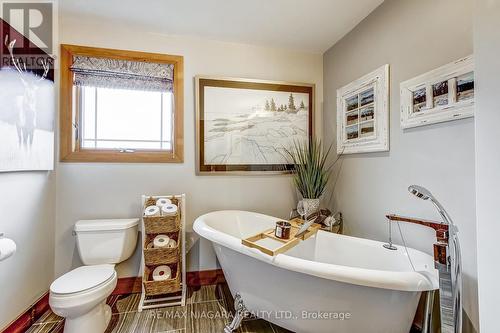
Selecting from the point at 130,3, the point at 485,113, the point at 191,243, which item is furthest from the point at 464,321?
the point at 130,3

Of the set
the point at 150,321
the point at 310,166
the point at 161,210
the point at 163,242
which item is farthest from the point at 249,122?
the point at 150,321

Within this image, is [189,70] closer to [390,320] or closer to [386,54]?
[386,54]

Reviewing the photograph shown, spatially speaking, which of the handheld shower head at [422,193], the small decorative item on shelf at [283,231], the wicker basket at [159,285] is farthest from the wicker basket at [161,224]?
the handheld shower head at [422,193]

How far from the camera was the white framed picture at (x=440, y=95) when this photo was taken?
1.22 metres

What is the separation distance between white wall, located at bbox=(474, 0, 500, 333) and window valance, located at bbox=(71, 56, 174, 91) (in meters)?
2.15

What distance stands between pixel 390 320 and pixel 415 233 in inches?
24.6

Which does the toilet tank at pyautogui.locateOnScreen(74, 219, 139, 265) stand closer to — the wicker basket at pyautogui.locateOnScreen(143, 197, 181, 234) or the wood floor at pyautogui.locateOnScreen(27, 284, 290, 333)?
the wicker basket at pyautogui.locateOnScreen(143, 197, 181, 234)

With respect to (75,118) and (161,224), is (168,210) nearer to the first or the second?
(161,224)

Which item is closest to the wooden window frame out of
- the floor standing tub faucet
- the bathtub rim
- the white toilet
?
the white toilet

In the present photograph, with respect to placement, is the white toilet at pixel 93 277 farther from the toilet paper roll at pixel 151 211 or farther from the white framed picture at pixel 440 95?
the white framed picture at pixel 440 95

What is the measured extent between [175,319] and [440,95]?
2314mm

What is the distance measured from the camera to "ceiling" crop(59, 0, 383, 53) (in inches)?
70.2
